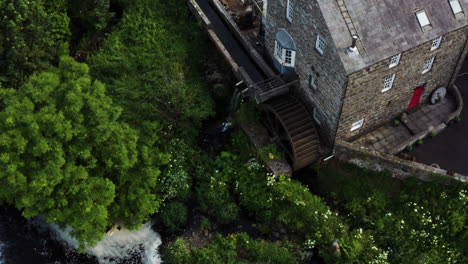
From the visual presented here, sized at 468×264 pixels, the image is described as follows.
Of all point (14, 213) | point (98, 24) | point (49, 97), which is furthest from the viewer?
point (98, 24)

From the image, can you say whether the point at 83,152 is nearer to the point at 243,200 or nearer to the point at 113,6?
the point at 243,200

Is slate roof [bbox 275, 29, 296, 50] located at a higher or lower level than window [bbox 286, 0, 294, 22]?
lower

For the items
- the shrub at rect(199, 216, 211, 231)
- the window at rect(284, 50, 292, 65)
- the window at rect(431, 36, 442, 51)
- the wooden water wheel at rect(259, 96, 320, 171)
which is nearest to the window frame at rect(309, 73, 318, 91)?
the wooden water wheel at rect(259, 96, 320, 171)

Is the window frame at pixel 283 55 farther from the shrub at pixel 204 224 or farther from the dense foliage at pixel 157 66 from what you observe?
the shrub at pixel 204 224

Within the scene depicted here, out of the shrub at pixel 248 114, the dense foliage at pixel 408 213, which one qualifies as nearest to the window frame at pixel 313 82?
the shrub at pixel 248 114

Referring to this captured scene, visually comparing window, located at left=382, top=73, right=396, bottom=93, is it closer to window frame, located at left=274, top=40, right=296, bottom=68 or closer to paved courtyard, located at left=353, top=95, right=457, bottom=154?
paved courtyard, located at left=353, top=95, right=457, bottom=154

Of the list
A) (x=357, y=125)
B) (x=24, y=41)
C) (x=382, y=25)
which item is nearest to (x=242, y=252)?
(x=357, y=125)

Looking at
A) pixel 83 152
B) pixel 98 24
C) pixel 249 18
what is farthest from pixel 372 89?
pixel 98 24
